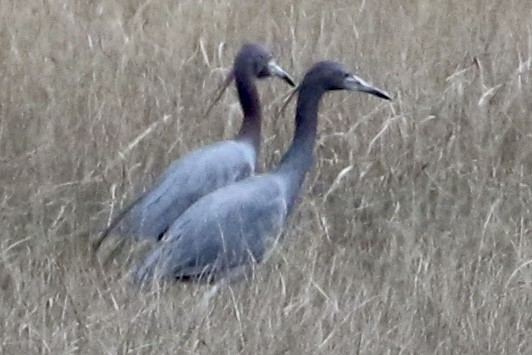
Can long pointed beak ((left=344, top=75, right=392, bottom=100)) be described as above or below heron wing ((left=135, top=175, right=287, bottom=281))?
above

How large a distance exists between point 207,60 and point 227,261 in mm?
1672

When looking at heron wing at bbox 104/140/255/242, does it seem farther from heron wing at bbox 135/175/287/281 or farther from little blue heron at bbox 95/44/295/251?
heron wing at bbox 135/175/287/281

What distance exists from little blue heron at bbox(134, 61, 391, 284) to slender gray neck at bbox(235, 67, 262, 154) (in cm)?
30

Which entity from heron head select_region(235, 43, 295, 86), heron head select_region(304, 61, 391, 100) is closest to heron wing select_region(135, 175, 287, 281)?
heron head select_region(304, 61, 391, 100)

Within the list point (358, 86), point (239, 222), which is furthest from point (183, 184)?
point (358, 86)

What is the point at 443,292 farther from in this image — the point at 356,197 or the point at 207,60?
the point at 207,60

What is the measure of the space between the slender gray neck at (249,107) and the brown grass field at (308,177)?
28 cm

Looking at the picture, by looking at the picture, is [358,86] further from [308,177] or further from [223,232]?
[223,232]

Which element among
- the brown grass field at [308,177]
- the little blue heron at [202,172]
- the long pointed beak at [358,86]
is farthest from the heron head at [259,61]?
the long pointed beak at [358,86]

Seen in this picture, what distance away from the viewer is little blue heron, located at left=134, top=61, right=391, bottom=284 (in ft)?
15.6

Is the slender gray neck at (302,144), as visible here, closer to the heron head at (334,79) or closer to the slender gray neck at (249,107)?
the heron head at (334,79)

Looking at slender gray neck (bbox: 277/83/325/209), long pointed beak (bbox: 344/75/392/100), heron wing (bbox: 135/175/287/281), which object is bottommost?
heron wing (bbox: 135/175/287/281)

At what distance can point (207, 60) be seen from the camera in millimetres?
6312

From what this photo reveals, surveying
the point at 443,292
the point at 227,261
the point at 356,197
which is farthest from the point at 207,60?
the point at 443,292
